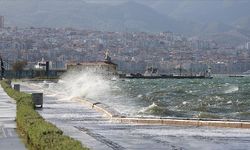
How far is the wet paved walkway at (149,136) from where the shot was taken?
17.1 m

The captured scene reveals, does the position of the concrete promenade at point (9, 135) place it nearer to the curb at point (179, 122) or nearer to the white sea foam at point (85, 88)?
the curb at point (179, 122)

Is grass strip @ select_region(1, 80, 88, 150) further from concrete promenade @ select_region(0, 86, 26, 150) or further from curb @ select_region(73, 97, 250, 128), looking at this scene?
curb @ select_region(73, 97, 250, 128)

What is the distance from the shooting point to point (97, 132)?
68.0ft

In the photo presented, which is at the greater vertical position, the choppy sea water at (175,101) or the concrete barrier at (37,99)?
the concrete barrier at (37,99)

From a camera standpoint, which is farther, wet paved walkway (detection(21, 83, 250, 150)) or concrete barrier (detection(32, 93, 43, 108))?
concrete barrier (detection(32, 93, 43, 108))

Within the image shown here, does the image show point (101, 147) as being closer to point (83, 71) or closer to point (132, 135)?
point (132, 135)

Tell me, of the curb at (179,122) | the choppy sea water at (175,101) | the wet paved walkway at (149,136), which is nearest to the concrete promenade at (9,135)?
the wet paved walkway at (149,136)

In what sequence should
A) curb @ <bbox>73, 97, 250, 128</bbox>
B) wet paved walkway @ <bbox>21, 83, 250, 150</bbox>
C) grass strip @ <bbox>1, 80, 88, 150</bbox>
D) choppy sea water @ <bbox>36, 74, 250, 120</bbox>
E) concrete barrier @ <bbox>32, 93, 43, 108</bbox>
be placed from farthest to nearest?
choppy sea water @ <bbox>36, 74, 250, 120</bbox>, concrete barrier @ <bbox>32, 93, 43, 108</bbox>, curb @ <bbox>73, 97, 250, 128</bbox>, wet paved walkway @ <bbox>21, 83, 250, 150</bbox>, grass strip @ <bbox>1, 80, 88, 150</bbox>

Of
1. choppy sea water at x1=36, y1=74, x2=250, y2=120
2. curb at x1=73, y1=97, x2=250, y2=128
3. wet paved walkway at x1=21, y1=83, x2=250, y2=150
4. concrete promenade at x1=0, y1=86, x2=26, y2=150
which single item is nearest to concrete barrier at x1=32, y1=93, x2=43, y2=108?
choppy sea water at x1=36, y1=74, x2=250, y2=120

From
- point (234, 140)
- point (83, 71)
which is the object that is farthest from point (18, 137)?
point (83, 71)

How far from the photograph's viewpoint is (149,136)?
19.6 meters

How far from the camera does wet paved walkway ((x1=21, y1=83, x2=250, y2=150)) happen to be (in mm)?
17125

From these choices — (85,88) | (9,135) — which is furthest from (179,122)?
(85,88)

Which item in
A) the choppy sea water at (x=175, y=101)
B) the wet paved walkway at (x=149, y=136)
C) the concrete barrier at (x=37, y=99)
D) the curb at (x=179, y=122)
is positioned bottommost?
the choppy sea water at (x=175, y=101)
